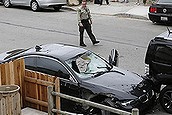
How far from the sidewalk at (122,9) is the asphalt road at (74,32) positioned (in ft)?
2.10

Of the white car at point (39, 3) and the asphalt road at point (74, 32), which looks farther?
the white car at point (39, 3)

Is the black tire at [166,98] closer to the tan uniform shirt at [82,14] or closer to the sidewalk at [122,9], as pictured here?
the tan uniform shirt at [82,14]

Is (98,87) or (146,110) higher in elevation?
(98,87)

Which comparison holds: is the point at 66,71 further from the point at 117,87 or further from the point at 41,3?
the point at 41,3

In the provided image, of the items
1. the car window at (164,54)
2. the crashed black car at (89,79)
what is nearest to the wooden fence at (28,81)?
the crashed black car at (89,79)

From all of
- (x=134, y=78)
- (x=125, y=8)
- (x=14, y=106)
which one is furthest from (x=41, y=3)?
(x=14, y=106)

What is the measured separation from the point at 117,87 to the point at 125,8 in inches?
615

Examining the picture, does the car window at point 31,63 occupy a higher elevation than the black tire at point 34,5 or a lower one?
lower

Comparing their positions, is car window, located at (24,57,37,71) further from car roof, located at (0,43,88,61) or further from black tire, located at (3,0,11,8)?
black tire, located at (3,0,11,8)

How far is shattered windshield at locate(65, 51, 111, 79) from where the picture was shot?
8531 mm

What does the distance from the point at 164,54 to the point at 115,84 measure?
5.33 feet

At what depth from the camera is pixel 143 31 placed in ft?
59.1

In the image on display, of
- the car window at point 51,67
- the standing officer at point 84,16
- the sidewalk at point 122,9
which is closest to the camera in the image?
the car window at point 51,67

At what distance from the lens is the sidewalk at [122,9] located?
71.1 ft
